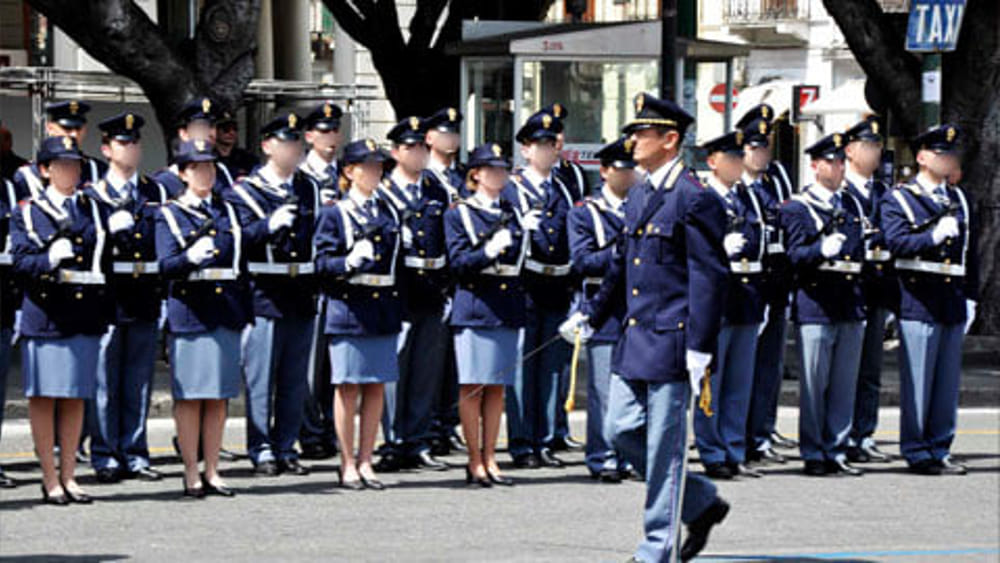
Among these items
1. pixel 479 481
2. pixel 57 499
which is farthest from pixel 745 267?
pixel 57 499

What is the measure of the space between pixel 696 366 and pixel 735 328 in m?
4.07

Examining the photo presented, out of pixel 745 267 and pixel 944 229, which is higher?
pixel 944 229

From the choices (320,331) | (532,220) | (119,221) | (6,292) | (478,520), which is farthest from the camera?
(320,331)

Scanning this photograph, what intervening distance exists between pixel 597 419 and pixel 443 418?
5.20ft

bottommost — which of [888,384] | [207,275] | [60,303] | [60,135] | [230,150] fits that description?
[888,384]

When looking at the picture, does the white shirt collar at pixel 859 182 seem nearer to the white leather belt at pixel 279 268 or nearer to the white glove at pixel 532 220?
the white glove at pixel 532 220

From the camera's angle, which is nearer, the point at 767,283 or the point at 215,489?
the point at 215,489

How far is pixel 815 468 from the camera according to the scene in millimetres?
13523

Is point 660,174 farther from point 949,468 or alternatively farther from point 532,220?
point 949,468

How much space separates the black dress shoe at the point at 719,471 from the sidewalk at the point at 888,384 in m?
2.38

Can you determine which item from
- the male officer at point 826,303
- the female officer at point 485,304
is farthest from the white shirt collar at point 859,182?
the female officer at point 485,304

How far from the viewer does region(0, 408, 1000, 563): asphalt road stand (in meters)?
10.5

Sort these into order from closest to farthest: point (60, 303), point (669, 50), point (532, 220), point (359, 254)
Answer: point (60, 303) → point (359, 254) → point (532, 220) → point (669, 50)

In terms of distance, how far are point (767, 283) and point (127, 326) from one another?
407cm
